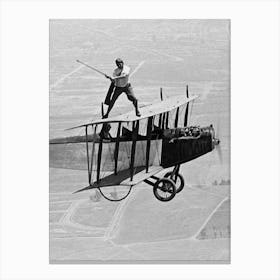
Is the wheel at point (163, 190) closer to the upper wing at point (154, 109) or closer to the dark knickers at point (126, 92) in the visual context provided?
the upper wing at point (154, 109)

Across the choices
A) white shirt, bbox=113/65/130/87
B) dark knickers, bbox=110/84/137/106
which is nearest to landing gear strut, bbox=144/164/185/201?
dark knickers, bbox=110/84/137/106

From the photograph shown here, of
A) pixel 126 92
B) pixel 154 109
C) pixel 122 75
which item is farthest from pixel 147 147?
pixel 122 75

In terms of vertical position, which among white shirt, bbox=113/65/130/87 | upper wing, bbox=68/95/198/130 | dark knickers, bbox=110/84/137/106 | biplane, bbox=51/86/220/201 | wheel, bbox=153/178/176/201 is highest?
white shirt, bbox=113/65/130/87

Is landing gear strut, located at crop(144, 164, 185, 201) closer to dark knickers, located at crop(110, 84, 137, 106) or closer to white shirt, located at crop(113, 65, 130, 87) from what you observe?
dark knickers, located at crop(110, 84, 137, 106)

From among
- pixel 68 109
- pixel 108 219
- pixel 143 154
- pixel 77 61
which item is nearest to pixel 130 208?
pixel 108 219

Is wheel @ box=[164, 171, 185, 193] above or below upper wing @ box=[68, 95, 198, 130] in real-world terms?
below
